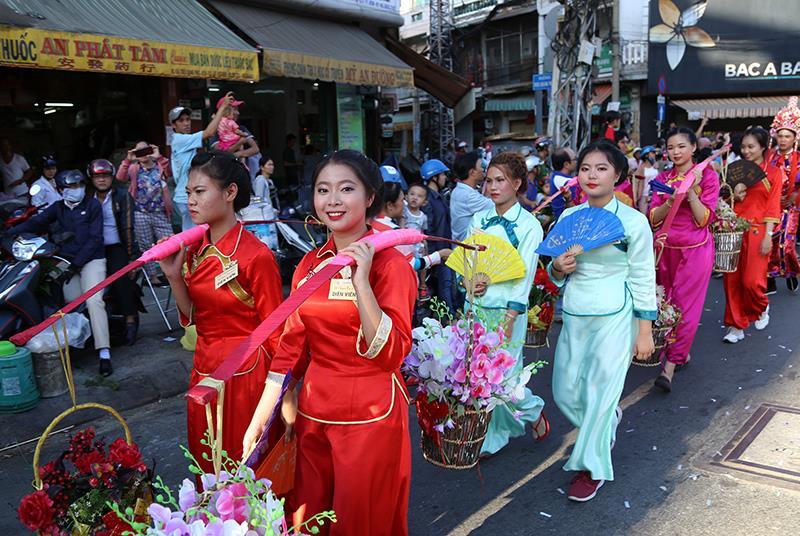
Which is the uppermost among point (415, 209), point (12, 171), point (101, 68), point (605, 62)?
point (605, 62)

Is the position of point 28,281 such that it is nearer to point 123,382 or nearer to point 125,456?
point 123,382

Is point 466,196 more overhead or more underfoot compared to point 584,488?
more overhead

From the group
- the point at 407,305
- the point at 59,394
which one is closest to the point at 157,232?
the point at 59,394

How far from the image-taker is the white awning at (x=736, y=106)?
26641 millimetres

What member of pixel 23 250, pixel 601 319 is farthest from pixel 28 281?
pixel 601 319

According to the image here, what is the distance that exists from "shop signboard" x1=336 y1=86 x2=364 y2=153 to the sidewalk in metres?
7.83

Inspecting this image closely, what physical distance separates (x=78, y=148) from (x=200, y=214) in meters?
9.75

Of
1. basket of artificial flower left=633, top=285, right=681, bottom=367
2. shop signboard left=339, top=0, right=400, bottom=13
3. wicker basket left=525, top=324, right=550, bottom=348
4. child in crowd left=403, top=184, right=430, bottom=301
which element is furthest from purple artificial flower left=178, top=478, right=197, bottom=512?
shop signboard left=339, top=0, right=400, bottom=13

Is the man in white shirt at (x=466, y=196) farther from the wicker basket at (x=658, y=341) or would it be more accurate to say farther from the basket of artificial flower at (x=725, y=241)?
the wicker basket at (x=658, y=341)

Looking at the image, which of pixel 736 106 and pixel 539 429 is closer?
pixel 539 429

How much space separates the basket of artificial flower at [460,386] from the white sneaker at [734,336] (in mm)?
4228

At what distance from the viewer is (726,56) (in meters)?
27.6

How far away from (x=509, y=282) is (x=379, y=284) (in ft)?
6.29

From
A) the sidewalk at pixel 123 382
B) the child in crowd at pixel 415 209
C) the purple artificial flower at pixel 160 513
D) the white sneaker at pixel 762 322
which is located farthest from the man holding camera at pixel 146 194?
the white sneaker at pixel 762 322
